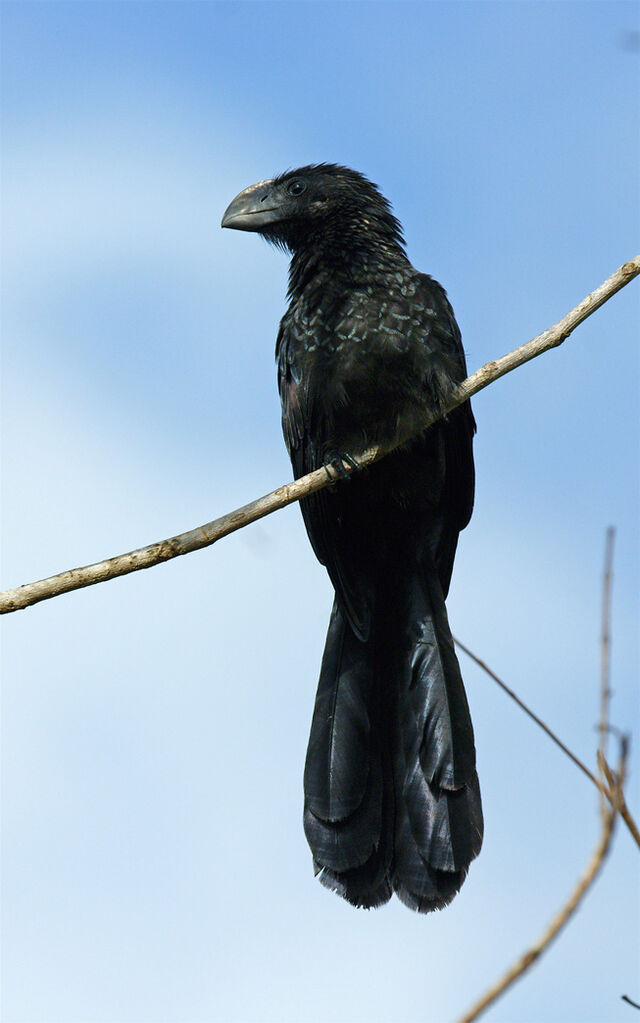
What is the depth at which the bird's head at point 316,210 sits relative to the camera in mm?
5273

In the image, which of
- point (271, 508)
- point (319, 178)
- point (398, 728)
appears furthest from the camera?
point (319, 178)

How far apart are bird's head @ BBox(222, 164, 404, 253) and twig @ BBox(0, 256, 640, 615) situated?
1236 millimetres

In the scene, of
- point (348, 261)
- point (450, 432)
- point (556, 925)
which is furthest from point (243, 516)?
point (556, 925)

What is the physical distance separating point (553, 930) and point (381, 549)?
154 inches

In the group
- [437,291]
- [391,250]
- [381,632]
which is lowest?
[381,632]

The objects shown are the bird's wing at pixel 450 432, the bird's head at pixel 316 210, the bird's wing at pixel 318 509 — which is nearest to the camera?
the bird's wing at pixel 450 432

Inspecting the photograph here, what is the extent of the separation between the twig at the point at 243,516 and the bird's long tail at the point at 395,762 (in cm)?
94

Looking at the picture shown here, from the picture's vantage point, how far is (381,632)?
16.4ft

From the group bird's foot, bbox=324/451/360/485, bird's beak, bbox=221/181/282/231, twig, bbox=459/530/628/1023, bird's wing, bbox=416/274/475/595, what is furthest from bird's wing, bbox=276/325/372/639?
twig, bbox=459/530/628/1023

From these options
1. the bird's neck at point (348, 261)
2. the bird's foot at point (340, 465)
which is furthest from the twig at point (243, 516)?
the bird's neck at point (348, 261)

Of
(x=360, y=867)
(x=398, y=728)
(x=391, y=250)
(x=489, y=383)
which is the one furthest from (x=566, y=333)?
(x=360, y=867)

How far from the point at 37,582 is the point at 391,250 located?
2497mm

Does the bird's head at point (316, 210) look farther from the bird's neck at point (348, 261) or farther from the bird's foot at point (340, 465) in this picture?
the bird's foot at point (340, 465)

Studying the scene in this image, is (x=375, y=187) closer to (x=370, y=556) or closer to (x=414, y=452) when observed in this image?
(x=414, y=452)
